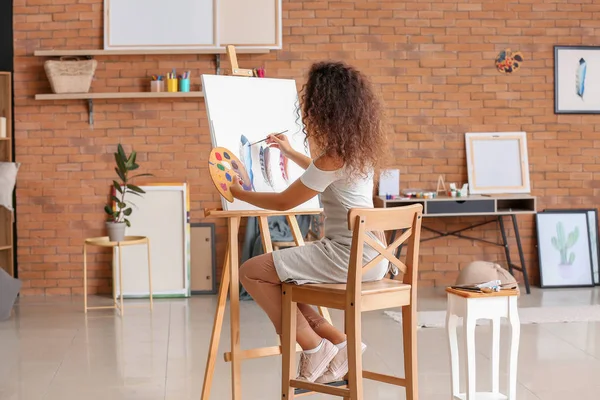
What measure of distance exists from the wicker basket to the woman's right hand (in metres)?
3.09

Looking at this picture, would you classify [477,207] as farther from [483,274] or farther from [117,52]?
[117,52]

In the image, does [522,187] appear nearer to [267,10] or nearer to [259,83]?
[267,10]

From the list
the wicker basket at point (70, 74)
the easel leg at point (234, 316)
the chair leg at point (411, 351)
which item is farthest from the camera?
the wicker basket at point (70, 74)

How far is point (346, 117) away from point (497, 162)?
396cm

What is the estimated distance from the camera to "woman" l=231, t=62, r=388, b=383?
296 cm

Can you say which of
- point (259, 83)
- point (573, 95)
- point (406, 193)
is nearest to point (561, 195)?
point (573, 95)

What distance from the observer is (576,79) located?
678 cm

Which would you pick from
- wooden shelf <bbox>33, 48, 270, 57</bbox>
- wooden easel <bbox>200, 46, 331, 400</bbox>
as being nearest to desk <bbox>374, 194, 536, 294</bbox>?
wooden shelf <bbox>33, 48, 270, 57</bbox>

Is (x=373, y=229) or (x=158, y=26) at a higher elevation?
(x=158, y=26)

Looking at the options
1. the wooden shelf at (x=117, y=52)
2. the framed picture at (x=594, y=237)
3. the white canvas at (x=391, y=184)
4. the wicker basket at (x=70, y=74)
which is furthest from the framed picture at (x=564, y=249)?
the wicker basket at (x=70, y=74)

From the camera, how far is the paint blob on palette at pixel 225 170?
329cm

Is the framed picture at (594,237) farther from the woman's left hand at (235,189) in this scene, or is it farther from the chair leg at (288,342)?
the chair leg at (288,342)

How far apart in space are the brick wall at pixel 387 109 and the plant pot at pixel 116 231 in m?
0.82

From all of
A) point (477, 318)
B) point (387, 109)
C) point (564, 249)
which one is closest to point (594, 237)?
point (564, 249)
